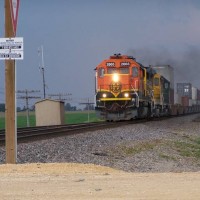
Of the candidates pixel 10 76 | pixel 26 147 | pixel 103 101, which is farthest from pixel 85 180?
pixel 103 101

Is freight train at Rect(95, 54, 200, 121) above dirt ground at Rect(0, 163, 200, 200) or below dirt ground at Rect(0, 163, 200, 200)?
above

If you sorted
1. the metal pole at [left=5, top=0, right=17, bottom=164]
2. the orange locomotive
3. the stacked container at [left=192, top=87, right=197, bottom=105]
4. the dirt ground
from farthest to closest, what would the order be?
the stacked container at [left=192, top=87, right=197, bottom=105] → the orange locomotive → the metal pole at [left=5, top=0, right=17, bottom=164] → the dirt ground

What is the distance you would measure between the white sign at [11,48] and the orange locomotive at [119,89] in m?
22.9

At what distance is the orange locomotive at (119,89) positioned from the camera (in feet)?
113

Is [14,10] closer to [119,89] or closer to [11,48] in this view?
[11,48]

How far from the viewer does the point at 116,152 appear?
58.0 ft

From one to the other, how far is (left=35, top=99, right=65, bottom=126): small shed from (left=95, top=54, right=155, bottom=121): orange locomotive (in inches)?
248

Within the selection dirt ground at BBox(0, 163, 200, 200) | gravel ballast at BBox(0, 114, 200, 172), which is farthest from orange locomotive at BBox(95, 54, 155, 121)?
dirt ground at BBox(0, 163, 200, 200)

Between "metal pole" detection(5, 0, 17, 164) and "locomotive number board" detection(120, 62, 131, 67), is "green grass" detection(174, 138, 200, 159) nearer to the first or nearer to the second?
"locomotive number board" detection(120, 62, 131, 67)

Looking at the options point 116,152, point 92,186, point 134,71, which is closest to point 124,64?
point 134,71

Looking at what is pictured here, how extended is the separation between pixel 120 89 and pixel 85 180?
2620cm

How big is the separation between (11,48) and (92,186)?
4.52 metres

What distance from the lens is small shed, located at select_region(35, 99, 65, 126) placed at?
40594 millimetres

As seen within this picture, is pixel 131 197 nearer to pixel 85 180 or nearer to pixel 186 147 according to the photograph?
pixel 85 180
